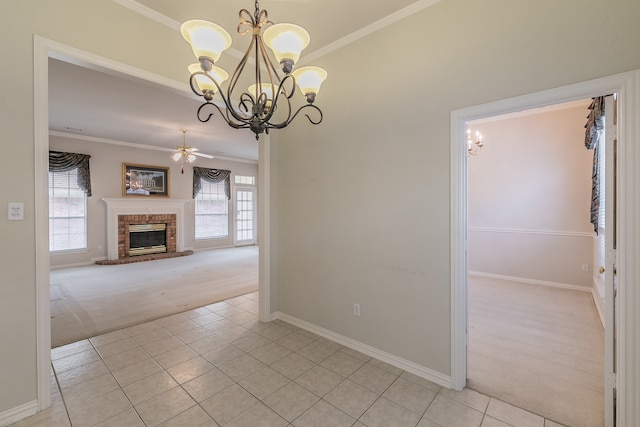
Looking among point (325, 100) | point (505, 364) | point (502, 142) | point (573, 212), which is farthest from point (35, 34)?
point (573, 212)

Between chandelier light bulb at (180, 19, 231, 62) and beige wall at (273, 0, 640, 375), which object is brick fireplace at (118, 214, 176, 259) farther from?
chandelier light bulb at (180, 19, 231, 62)

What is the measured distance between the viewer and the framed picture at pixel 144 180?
7.32 metres

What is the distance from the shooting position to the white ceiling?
2357mm

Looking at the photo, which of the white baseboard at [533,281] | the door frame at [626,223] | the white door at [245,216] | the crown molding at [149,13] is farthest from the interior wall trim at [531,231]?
the white door at [245,216]

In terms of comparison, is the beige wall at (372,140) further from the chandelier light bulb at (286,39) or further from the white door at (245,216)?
the white door at (245,216)

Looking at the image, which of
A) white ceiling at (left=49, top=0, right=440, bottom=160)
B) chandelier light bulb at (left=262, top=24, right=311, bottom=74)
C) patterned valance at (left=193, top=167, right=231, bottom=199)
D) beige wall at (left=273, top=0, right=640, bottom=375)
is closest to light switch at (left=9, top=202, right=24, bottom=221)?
white ceiling at (left=49, top=0, right=440, bottom=160)

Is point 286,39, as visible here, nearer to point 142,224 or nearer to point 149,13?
point 149,13

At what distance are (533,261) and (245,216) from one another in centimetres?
820

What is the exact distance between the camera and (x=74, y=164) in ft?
21.0

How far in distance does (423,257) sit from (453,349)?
2.36 feet

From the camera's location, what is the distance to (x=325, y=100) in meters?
2.96

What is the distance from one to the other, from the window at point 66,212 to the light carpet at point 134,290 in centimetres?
68

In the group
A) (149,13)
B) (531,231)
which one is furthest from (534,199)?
(149,13)

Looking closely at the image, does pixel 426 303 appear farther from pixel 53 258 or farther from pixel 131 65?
pixel 53 258
